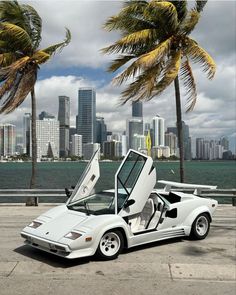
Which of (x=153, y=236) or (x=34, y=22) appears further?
(x=34, y=22)

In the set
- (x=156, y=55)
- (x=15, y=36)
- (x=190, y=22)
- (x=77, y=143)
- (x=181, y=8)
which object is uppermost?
(x=181, y=8)

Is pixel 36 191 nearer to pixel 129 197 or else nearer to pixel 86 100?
pixel 129 197

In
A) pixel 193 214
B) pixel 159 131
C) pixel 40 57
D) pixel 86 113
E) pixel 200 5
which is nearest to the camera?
pixel 193 214

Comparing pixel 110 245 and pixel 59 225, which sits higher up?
pixel 59 225

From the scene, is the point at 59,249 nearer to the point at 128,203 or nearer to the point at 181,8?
the point at 128,203

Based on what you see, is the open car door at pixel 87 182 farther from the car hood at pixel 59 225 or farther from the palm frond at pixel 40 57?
the palm frond at pixel 40 57

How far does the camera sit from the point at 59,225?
7383 millimetres

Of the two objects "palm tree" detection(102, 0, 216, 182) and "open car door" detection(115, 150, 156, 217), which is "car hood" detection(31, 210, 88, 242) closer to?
"open car door" detection(115, 150, 156, 217)

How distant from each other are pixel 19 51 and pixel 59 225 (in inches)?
413

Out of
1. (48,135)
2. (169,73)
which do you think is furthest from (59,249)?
(48,135)

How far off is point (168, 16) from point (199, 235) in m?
8.48

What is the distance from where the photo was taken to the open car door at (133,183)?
7787 millimetres

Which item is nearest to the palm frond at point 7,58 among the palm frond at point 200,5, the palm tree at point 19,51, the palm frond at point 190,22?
the palm tree at point 19,51

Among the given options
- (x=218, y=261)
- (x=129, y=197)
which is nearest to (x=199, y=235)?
(x=218, y=261)
